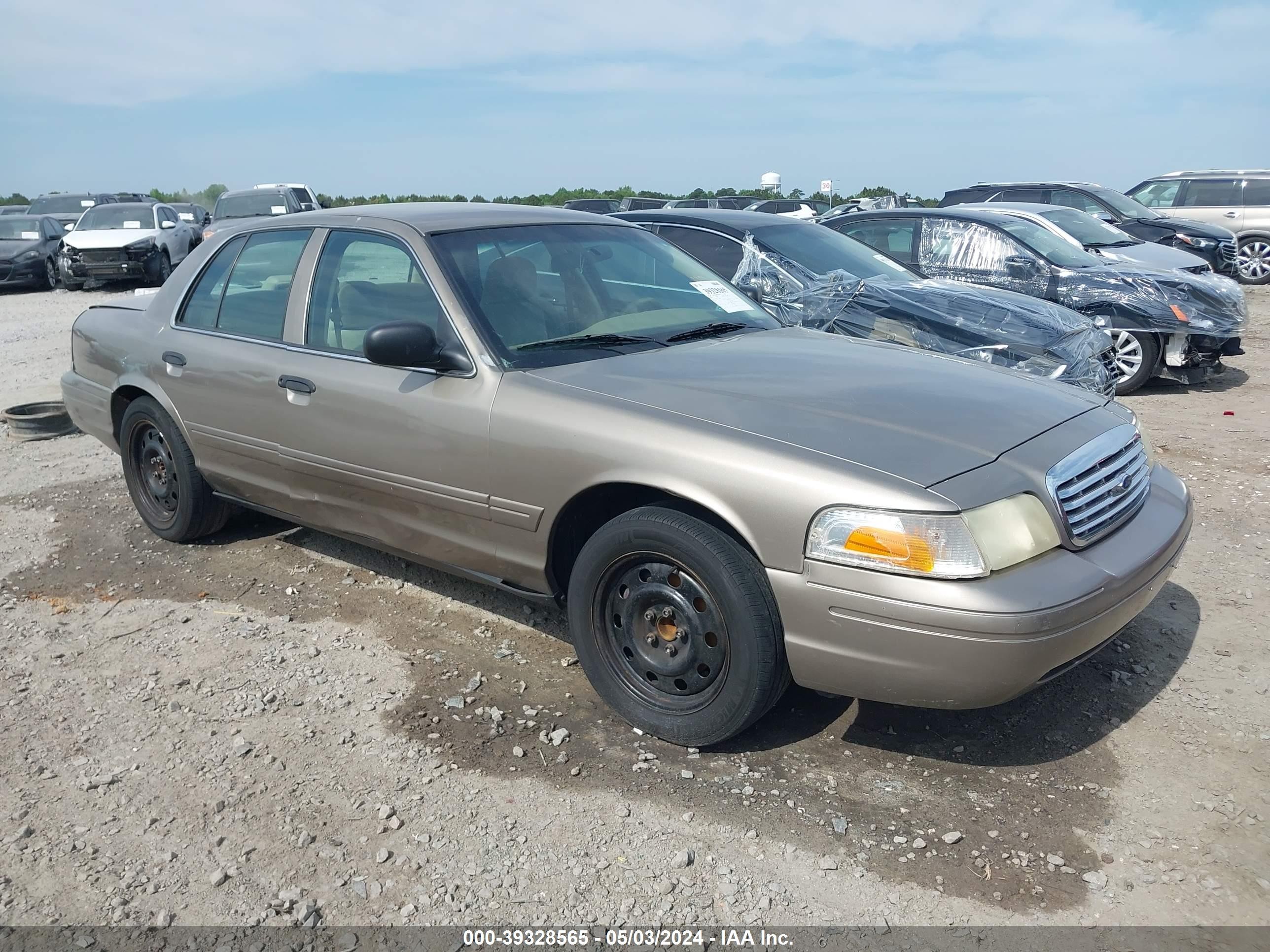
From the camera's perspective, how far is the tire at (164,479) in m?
4.85

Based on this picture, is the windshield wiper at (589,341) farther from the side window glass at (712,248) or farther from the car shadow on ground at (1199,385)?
the car shadow on ground at (1199,385)

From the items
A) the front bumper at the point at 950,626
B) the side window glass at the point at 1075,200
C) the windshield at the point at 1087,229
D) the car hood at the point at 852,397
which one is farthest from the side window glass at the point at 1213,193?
the front bumper at the point at 950,626

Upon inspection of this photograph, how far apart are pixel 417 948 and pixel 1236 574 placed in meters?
3.87

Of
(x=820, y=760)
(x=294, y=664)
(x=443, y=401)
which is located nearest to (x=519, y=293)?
(x=443, y=401)

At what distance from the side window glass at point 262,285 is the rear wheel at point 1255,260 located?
17.1 metres

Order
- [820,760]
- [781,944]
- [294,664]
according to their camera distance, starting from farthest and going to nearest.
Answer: [294,664], [820,760], [781,944]

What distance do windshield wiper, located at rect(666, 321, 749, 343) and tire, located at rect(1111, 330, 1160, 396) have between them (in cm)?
546

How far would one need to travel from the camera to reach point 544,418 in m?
3.31

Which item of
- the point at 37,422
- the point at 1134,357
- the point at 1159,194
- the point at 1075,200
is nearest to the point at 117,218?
the point at 37,422

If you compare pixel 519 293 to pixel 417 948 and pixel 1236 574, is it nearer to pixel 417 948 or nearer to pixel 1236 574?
pixel 417 948

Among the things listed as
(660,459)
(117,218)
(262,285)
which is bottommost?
(660,459)

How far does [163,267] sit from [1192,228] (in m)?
17.5

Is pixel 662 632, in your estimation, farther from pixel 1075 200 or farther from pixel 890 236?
pixel 1075 200

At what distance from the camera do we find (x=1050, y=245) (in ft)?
29.2
